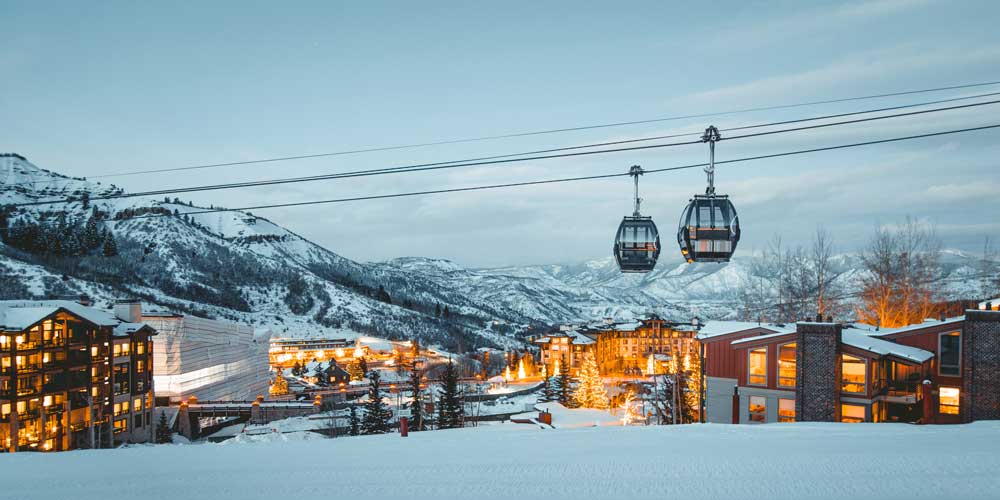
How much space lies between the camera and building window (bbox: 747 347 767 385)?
19156 mm

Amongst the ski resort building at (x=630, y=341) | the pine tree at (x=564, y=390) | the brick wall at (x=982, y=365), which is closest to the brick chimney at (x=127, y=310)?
the pine tree at (x=564, y=390)

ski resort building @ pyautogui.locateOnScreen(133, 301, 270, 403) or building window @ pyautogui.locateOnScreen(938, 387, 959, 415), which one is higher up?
building window @ pyautogui.locateOnScreen(938, 387, 959, 415)

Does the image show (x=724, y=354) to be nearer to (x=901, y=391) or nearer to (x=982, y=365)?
(x=901, y=391)

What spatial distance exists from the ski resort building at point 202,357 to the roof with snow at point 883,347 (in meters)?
43.4

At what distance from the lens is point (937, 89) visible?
9.27 m

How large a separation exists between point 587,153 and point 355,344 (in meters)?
97.2

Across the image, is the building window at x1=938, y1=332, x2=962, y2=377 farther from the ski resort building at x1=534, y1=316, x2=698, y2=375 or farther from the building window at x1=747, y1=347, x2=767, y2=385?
the ski resort building at x1=534, y1=316, x2=698, y2=375

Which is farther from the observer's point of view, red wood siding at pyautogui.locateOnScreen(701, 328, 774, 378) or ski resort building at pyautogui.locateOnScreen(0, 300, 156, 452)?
ski resort building at pyautogui.locateOnScreen(0, 300, 156, 452)

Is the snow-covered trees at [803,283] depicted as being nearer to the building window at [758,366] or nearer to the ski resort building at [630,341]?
the building window at [758,366]

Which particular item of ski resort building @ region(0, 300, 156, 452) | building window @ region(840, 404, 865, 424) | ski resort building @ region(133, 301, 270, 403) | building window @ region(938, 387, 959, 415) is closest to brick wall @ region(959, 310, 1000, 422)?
building window @ region(938, 387, 959, 415)

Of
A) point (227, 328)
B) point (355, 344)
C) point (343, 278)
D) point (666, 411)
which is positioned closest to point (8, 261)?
point (355, 344)

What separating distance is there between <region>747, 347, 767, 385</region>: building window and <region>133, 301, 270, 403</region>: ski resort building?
1596 inches

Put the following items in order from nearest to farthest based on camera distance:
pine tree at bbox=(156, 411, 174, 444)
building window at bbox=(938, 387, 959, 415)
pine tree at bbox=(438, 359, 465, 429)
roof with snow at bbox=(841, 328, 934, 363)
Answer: roof with snow at bbox=(841, 328, 934, 363) → building window at bbox=(938, 387, 959, 415) → pine tree at bbox=(438, 359, 465, 429) → pine tree at bbox=(156, 411, 174, 444)

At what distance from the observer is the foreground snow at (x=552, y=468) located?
5840 mm
